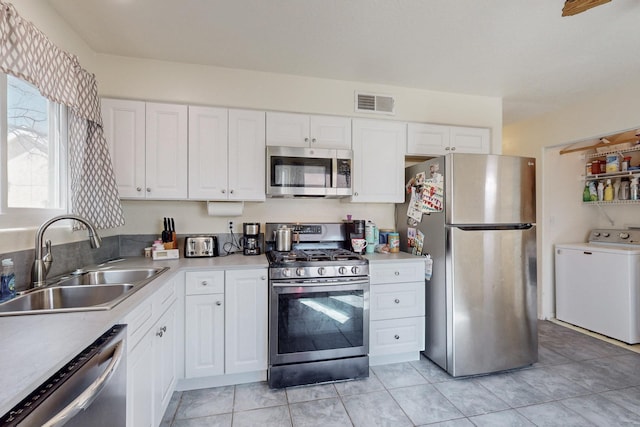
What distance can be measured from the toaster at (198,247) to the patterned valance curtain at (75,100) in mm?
517

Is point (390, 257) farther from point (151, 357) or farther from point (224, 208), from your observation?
point (151, 357)

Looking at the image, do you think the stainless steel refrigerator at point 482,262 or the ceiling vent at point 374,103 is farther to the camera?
the ceiling vent at point 374,103

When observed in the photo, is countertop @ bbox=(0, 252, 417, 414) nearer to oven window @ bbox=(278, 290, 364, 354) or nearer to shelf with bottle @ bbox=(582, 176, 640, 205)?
oven window @ bbox=(278, 290, 364, 354)

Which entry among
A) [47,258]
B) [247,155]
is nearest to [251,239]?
[247,155]

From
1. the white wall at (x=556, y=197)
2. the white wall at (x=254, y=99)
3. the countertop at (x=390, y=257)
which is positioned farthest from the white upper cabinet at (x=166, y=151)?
the white wall at (x=556, y=197)

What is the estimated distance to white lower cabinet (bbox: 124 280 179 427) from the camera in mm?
1286

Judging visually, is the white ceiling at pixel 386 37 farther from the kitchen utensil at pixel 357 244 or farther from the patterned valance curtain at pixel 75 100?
the kitchen utensil at pixel 357 244

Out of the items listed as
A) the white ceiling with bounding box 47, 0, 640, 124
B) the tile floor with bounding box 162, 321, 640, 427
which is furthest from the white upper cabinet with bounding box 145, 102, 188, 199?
the tile floor with bounding box 162, 321, 640, 427

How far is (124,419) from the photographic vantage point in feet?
3.88

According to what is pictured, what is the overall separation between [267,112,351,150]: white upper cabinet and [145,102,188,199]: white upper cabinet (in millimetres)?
698

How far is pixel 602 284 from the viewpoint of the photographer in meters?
3.01

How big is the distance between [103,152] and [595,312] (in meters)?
4.72

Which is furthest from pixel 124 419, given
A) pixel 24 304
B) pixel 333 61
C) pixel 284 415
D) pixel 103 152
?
pixel 333 61

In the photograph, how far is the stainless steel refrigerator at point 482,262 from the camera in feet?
7.47
